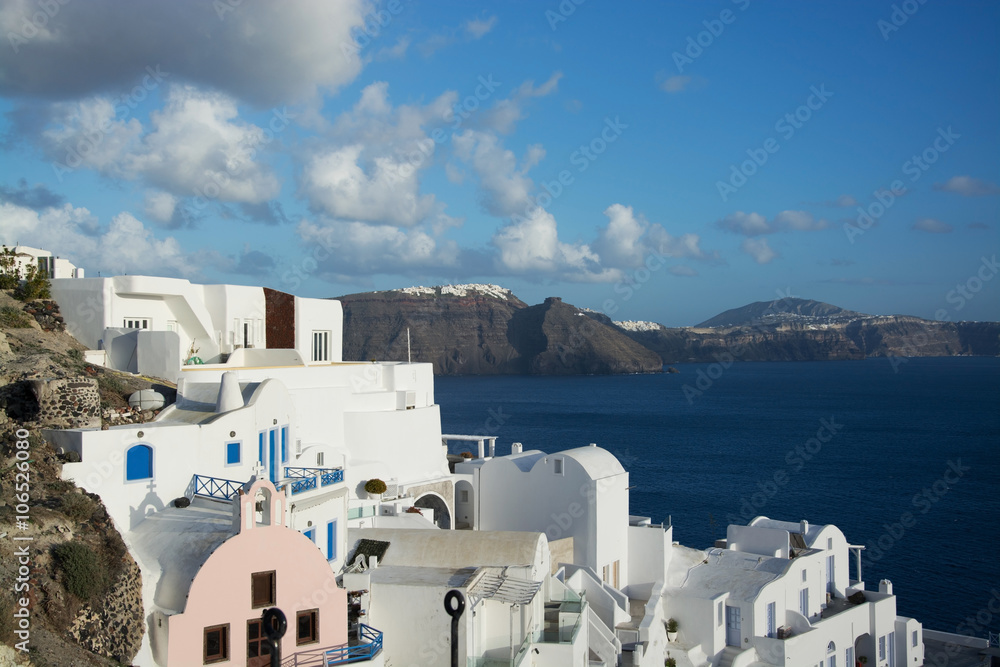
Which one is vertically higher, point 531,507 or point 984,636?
point 531,507

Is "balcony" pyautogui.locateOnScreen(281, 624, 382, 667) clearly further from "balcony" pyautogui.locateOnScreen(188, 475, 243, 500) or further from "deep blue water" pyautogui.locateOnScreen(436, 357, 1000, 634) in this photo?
"deep blue water" pyautogui.locateOnScreen(436, 357, 1000, 634)

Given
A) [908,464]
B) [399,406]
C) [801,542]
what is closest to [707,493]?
[908,464]

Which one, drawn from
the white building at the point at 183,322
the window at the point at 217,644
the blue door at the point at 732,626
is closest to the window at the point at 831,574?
the blue door at the point at 732,626

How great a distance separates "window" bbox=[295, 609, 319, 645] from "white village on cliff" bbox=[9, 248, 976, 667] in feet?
0.09

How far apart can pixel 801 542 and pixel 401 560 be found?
738 inches

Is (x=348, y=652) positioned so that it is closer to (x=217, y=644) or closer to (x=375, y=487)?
(x=217, y=644)

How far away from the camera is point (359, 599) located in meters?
18.7

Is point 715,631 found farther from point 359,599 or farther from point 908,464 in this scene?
point 908,464

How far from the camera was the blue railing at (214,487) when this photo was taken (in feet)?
62.6

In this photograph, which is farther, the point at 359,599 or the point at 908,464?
the point at 908,464

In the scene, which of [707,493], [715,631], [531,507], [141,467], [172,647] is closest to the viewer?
[172,647]

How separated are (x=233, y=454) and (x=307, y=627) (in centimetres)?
523

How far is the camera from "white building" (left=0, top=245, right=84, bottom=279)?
31750 mm

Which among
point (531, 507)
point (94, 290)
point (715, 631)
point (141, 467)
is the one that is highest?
Answer: point (94, 290)
